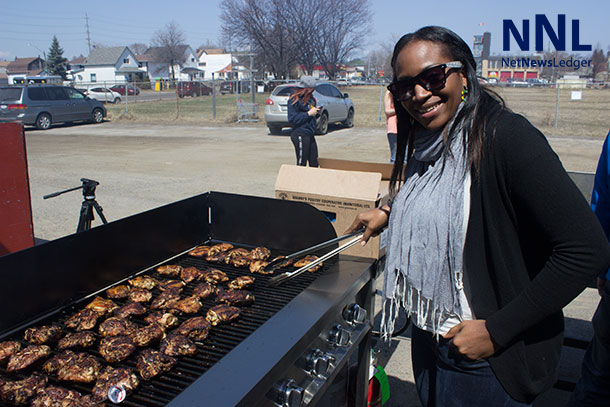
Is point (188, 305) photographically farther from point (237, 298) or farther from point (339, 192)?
point (339, 192)

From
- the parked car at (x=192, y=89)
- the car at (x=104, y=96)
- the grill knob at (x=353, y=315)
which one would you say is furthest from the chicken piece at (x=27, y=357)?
the parked car at (x=192, y=89)

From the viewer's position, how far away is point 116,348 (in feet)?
5.75

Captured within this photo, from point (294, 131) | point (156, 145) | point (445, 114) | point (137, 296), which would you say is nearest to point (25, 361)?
point (137, 296)

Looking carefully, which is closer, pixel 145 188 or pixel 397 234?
pixel 397 234

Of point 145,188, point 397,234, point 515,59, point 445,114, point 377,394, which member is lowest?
point 377,394

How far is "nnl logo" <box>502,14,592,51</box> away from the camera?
14.7m

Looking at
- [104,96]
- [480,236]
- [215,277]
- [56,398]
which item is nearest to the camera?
[480,236]

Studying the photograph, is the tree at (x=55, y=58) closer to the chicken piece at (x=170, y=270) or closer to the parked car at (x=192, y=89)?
the parked car at (x=192, y=89)

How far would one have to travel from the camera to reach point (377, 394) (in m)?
2.74

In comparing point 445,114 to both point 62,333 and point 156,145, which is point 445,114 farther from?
point 156,145

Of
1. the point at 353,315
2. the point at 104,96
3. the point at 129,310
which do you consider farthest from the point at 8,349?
the point at 104,96

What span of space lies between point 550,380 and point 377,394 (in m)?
1.45

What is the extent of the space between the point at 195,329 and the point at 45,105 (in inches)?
731

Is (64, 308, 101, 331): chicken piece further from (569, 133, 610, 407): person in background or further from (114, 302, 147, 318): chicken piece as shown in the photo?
(569, 133, 610, 407): person in background
